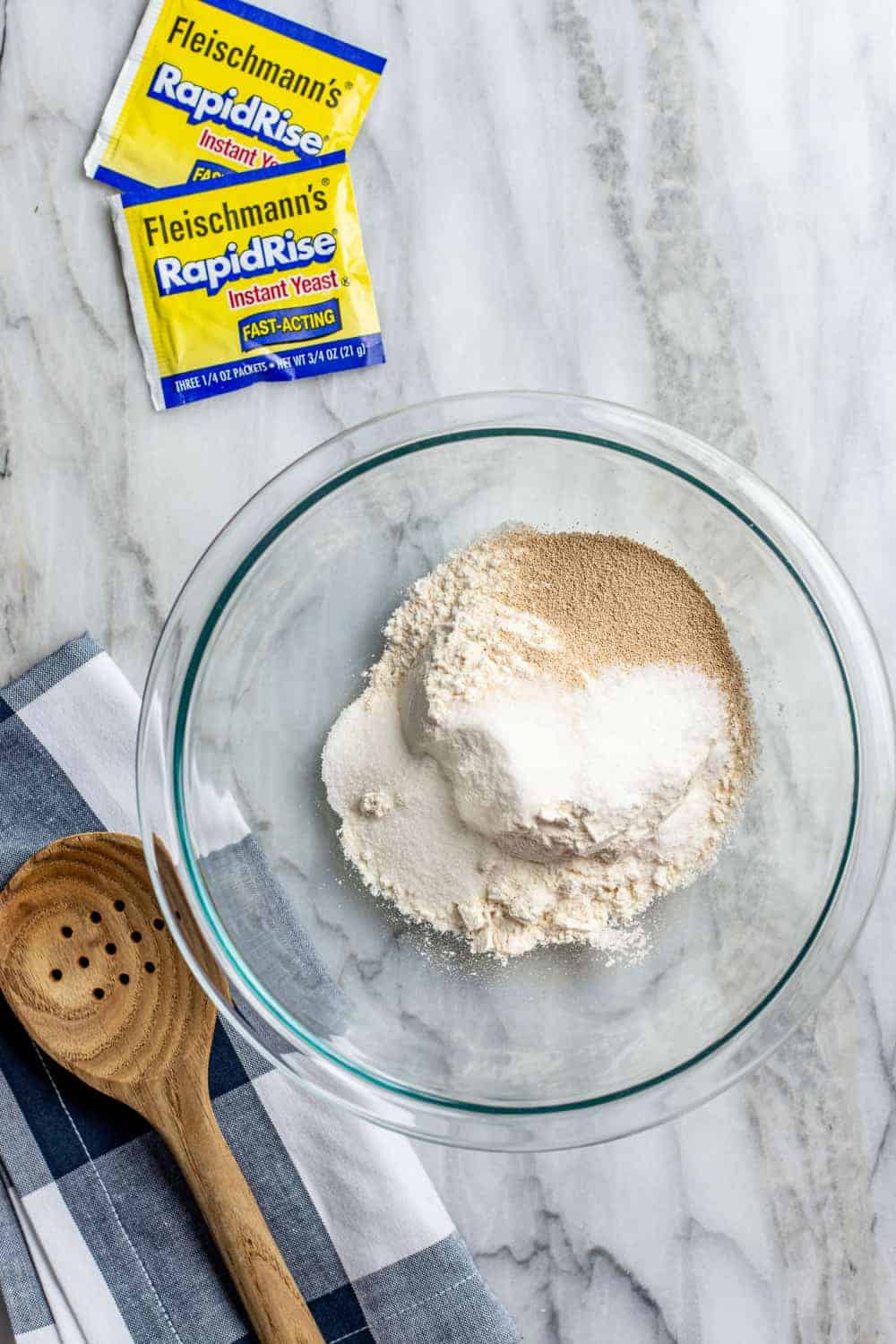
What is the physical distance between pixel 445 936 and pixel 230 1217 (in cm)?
26

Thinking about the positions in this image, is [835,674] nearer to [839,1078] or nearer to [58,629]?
[839,1078]

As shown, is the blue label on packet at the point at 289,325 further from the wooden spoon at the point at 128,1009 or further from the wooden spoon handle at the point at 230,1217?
the wooden spoon handle at the point at 230,1217

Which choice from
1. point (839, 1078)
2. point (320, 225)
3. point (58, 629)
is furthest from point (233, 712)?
point (839, 1078)

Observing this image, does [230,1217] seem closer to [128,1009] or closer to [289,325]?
[128,1009]

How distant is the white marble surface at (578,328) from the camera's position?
874 mm

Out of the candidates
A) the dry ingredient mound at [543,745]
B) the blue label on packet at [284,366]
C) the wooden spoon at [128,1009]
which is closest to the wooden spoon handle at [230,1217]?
the wooden spoon at [128,1009]

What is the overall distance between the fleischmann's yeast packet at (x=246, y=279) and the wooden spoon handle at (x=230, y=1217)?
52cm

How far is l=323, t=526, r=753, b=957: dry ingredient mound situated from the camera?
0.73 metres

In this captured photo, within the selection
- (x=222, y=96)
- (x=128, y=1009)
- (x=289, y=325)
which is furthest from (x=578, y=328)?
(x=128, y=1009)

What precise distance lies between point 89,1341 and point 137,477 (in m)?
0.63

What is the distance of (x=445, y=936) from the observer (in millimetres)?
795

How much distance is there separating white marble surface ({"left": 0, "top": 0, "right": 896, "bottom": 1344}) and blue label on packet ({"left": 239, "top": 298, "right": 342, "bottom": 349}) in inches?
1.5

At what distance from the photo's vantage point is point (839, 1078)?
35.5 inches

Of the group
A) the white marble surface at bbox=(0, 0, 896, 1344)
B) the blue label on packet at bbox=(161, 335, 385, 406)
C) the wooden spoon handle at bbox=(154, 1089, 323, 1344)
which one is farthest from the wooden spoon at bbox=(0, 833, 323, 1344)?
the blue label on packet at bbox=(161, 335, 385, 406)
